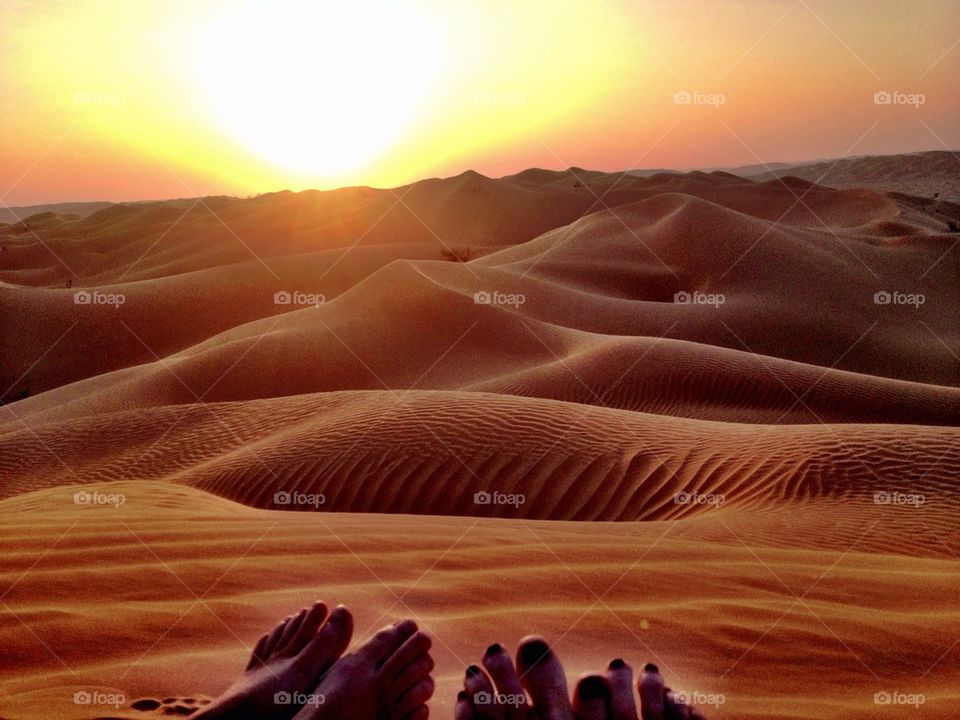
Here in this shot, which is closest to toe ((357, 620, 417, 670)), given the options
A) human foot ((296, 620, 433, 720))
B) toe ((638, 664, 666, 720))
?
human foot ((296, 620, 433, 720))

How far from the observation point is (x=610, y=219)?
37219 mm

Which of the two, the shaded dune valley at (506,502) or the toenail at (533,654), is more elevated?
the shaded dune valley at (506,502)

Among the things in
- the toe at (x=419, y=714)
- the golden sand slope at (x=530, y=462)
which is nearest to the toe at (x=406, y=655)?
the toe at (x=419, y=714)

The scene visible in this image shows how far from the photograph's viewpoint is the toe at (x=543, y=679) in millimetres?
2525

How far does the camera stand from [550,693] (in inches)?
Result: 100

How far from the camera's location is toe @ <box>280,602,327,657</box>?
2820mm

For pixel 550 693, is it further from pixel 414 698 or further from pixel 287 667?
pixel 287 667

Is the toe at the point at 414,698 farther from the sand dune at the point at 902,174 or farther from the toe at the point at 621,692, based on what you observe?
the sand dune at the point at 902,174

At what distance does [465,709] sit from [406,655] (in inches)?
11.6

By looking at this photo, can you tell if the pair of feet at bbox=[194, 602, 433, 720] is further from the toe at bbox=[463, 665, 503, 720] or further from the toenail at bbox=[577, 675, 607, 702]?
the toenail at bbox=[577, 675, 607, 702]

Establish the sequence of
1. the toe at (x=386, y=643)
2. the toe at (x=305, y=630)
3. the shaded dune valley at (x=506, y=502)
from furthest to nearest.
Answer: the shaded dune valley at (x=506, y=502), the toe at (x=305, y=630), the toe at (x=386, y=643)

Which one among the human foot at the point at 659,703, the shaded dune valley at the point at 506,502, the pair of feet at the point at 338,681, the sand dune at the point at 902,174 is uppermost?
the sand dune at the point at 902,174

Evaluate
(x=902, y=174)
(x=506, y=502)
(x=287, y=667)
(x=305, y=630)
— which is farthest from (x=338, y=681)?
(x=902, y=174)

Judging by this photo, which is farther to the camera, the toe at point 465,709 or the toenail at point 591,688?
the toenail at point 591,688
